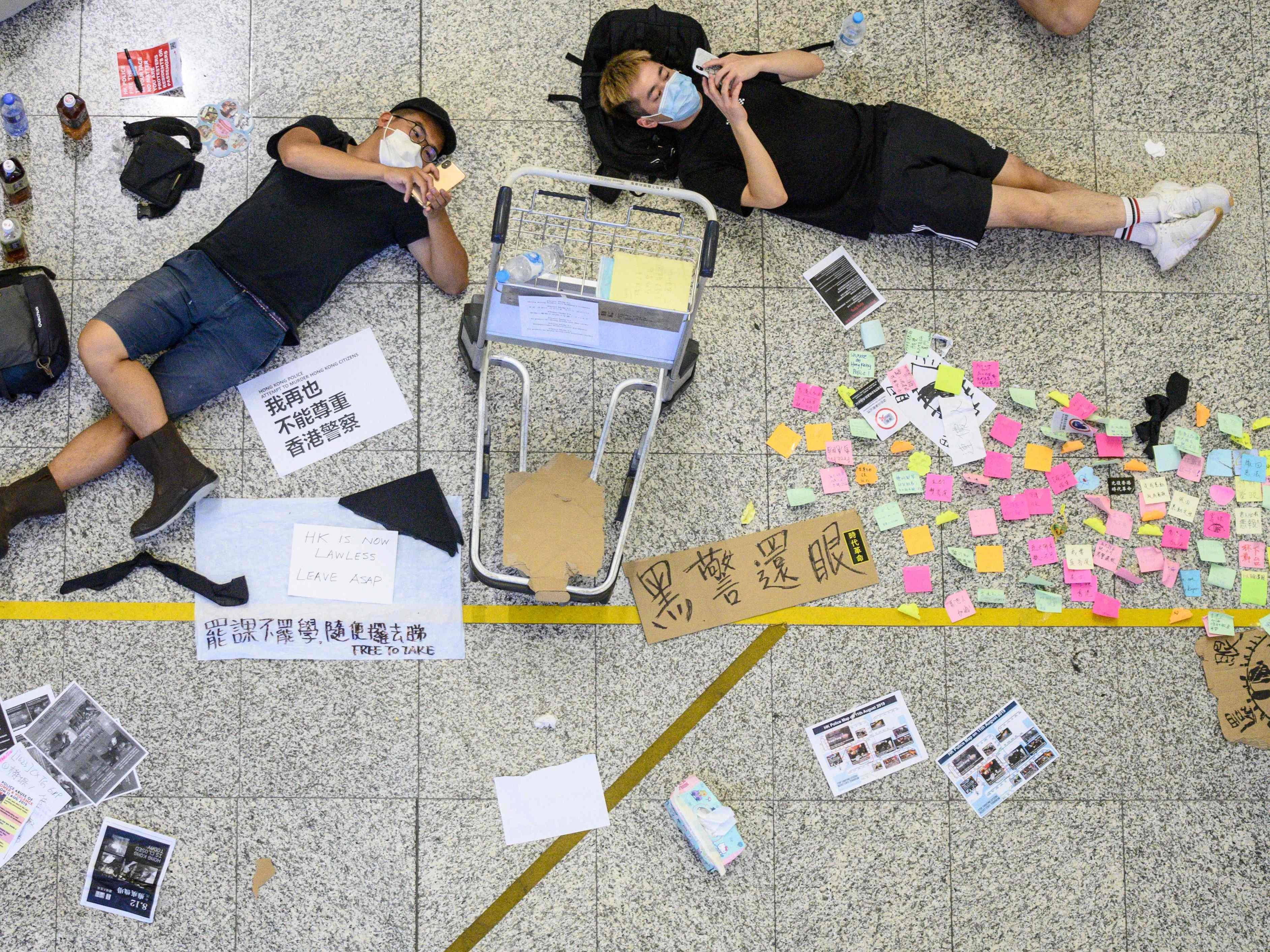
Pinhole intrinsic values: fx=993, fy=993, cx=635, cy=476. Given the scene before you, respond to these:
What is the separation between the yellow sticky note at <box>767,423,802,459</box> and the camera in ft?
9.58

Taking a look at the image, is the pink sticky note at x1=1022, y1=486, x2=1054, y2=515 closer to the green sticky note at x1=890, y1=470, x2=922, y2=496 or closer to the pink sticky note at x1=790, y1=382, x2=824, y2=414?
the green sticky note at x1=890, y1=470, x2=922, y2=496

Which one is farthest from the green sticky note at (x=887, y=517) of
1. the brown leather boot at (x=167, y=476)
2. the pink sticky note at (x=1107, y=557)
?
the brown leather boot at (x=167, y=476)

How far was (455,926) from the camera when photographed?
2768mm

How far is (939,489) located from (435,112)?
1796 mm

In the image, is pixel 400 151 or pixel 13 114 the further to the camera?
pixel 13 114

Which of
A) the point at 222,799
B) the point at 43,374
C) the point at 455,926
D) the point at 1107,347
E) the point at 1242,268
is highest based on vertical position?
the point at 1242,268

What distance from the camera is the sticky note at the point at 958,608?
9.48ft

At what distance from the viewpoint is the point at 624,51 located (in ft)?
9.18

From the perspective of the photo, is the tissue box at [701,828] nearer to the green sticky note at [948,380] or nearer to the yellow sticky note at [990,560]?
the yellow sticky note at [990,560]

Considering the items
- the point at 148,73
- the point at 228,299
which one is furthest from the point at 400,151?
the point at 148,73

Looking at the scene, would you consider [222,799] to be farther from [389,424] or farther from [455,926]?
[389,424]

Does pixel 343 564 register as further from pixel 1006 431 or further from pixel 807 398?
pixel 1006 431

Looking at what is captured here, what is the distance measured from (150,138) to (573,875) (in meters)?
2.45

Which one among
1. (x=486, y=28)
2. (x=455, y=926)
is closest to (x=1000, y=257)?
(x=486, y=28)
